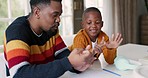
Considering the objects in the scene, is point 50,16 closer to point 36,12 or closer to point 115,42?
point 36,12

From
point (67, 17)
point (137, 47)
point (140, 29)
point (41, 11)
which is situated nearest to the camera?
point (41, 11)

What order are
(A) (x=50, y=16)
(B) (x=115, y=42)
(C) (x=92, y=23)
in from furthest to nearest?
(C) (x=92, y=23) → (B) (x=115, y=42) → (A) (x=50, y=16)

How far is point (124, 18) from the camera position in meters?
3.63

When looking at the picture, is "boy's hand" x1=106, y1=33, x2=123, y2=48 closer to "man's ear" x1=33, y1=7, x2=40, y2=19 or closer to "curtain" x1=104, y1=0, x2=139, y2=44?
"man's ear" x1=33, y1=7, x2=40, y2=19

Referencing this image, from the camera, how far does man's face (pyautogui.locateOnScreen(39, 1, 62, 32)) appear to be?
1.07 m

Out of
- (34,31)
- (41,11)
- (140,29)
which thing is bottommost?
(140,29)

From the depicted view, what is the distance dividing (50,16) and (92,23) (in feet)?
2.12

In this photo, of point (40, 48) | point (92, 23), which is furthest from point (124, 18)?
point (40, 48)

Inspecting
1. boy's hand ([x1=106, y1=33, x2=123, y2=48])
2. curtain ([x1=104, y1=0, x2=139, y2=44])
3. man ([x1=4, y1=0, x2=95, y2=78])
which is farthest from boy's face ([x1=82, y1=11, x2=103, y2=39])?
curtain ([x1=104, y1=0, x2=139, y2=44])

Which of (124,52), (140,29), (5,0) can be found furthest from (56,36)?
(140,29)

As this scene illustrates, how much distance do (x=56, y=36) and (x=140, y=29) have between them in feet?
10.1

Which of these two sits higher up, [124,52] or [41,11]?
[41,11]

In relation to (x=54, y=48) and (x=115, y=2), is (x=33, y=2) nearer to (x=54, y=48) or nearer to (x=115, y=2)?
(x=54, y=48)

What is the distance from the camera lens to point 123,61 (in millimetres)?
1254
